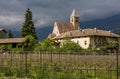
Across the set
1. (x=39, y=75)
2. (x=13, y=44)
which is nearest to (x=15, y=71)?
(x=39, y=75)

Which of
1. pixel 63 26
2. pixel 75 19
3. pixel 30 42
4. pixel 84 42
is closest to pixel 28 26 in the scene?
pixel 84 42

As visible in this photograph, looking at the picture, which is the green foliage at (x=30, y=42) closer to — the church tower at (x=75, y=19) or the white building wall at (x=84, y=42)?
the white building wall at (x=84, y=42)

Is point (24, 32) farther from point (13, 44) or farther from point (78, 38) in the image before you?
point (78, 38)

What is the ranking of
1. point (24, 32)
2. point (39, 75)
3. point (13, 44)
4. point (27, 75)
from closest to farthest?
point (39, 75) → point (27, 75) → point (13, 44) → point (24, 32)

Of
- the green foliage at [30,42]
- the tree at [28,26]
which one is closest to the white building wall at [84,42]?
the tree at [28,26]

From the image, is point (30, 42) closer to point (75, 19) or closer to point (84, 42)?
point (84, 42)

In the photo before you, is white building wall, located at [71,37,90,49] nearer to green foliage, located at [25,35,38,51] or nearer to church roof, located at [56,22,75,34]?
green foliage, located at [25,35,38,51]

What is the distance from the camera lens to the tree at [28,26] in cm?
8012

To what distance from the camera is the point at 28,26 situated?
80250 mm

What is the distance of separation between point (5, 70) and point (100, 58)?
10.7 metres

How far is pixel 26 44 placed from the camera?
232 feet

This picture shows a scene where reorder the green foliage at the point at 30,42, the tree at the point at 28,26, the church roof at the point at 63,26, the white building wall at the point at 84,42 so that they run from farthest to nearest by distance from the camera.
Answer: the church roof at the point at 63,26 < the white building wall at the point at 84,42 < the tree at the point at 28,26 < the green foliage at the point at 30,42

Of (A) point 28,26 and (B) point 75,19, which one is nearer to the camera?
(A) point 28,26

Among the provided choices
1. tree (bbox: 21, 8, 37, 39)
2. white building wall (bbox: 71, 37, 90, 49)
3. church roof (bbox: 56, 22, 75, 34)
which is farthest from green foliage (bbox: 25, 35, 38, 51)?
church roof (bbox: 56, 22, 75, 34)
